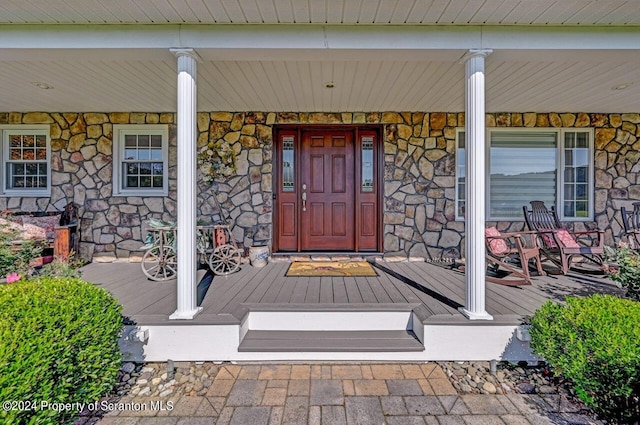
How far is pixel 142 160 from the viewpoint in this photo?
5.02 metres

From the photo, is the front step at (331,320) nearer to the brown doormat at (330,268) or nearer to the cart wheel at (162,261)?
the brown doormat at (330,268)

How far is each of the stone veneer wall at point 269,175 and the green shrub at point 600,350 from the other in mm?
2962

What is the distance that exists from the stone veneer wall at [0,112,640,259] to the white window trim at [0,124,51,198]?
0.28 feet

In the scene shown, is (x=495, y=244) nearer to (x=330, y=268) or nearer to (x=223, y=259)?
(x=330, y=268)

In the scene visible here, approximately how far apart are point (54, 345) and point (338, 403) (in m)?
1.59

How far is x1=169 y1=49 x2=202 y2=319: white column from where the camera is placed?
2.58 meters
